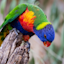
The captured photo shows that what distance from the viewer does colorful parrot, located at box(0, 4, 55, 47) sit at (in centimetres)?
106

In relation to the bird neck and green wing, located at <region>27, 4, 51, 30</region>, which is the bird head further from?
the bird neck

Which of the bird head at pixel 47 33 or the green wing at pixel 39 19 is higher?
the green wing at pixel 39 19

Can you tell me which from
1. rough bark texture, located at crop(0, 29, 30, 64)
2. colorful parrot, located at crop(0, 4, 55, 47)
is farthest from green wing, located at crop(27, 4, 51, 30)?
rough bark texture, located at crop(0, 29, 30, 64)

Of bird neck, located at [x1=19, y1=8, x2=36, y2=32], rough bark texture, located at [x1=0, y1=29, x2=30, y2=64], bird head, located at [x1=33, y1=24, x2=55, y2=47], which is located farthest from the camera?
bird neck, located at [x1=19, y1=8, x2=36, y2=32]

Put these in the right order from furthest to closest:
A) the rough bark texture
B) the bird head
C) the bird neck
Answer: the bird neck, the bird head, the rough bark texture

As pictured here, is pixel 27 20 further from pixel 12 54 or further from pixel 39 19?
pixel 12 54

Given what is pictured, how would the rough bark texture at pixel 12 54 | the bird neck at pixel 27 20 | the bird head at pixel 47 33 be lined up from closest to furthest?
the rough bark texture at pixel 12 54 → the bird head at pixel 47 33 → the bird neck at pixel 27 20

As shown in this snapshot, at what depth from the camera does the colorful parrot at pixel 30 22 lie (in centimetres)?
106

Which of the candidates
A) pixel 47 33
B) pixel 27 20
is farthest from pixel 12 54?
pixel 27 20

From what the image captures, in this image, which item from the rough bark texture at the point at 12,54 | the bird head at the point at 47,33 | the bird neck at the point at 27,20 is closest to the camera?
the rough bark texture at the point at 12,54

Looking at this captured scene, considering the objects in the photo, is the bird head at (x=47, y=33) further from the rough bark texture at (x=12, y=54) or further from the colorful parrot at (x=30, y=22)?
the rough bark texture at (x=12, y=54)

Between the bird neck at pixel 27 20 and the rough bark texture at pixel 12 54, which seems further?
the bird neck at pixel 27 20

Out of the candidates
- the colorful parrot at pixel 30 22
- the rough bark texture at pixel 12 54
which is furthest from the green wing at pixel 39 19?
the rough bark texture at pixel 12 54

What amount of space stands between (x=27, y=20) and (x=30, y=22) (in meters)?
0.04
